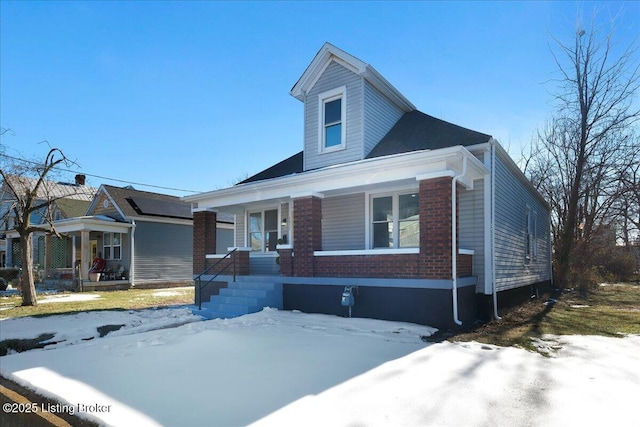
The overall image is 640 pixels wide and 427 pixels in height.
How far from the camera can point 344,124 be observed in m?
11.2

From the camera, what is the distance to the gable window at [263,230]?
1273cm

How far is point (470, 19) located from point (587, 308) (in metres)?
8.99

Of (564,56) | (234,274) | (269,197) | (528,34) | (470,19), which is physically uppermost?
(564,56)

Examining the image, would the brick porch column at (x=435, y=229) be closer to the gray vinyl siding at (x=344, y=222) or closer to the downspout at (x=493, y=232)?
the downspout at (x=493, y=232)

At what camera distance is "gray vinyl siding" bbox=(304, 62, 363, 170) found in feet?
36.1

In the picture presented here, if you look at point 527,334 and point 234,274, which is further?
point 234,274

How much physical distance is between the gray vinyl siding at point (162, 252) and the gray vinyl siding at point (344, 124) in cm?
1263

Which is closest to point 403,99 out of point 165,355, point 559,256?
point 165,355

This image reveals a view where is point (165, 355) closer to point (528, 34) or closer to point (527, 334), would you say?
point (527, 334)

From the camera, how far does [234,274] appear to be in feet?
35.2

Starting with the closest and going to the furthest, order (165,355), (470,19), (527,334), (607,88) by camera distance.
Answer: (165,355) → (527,334) → (470,19) → (607,88)

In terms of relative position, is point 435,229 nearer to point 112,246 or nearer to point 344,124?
point 344,124

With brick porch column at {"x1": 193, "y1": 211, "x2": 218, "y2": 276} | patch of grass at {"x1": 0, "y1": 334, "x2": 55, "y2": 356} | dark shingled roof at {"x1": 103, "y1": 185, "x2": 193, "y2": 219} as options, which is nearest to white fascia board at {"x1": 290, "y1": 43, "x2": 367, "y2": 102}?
brick porch column at {"x1": 193, "y1": 211, "x2": 218, "y2": 276}

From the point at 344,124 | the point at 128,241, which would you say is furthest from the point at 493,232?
the point at 128,241
